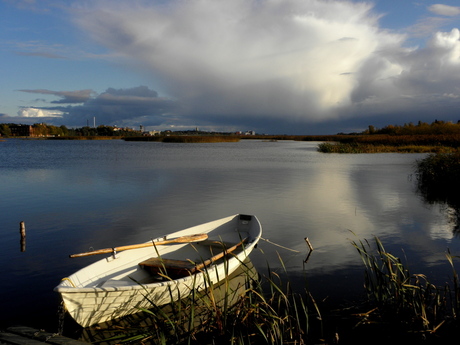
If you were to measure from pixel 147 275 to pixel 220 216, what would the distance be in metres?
7.21

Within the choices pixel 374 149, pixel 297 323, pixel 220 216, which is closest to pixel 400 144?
pixel 374 149

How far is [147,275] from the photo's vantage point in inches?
299

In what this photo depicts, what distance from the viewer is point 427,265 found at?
9.28m

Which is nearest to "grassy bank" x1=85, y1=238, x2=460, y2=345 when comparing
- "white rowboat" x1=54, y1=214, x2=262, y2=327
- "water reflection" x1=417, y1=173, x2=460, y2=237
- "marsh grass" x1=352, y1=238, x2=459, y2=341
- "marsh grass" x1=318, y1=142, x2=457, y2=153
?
"marsh grass" x1=352, y1=238, x2=459, y2=341

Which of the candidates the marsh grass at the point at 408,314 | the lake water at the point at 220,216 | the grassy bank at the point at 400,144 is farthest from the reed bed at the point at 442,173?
the grassy bank at the point at 400,144

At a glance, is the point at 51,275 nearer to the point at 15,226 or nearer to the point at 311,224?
the point at 15,226

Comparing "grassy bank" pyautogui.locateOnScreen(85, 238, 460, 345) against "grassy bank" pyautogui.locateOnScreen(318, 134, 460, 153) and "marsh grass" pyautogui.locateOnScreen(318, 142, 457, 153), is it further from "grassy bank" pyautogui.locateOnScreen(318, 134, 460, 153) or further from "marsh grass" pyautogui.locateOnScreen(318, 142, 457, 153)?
"marsh grass" pyautogui.locateOnScreen(318, 142, 457, 153)

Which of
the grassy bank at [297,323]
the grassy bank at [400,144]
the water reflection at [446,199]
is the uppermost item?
the grassy bank at [400,144]

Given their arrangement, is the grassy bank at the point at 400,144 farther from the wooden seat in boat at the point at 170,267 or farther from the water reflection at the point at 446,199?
the wooden seat in boat at the point at 170,267

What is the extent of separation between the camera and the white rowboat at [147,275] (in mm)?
→ 5648

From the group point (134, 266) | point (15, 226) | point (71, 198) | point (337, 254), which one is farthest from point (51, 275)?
point (71, 198)

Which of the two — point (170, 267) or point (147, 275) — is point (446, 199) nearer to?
point (170, 267)

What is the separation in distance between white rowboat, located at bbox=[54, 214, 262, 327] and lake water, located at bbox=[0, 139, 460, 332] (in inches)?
37.3

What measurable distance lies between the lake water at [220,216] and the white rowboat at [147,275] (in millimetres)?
948
